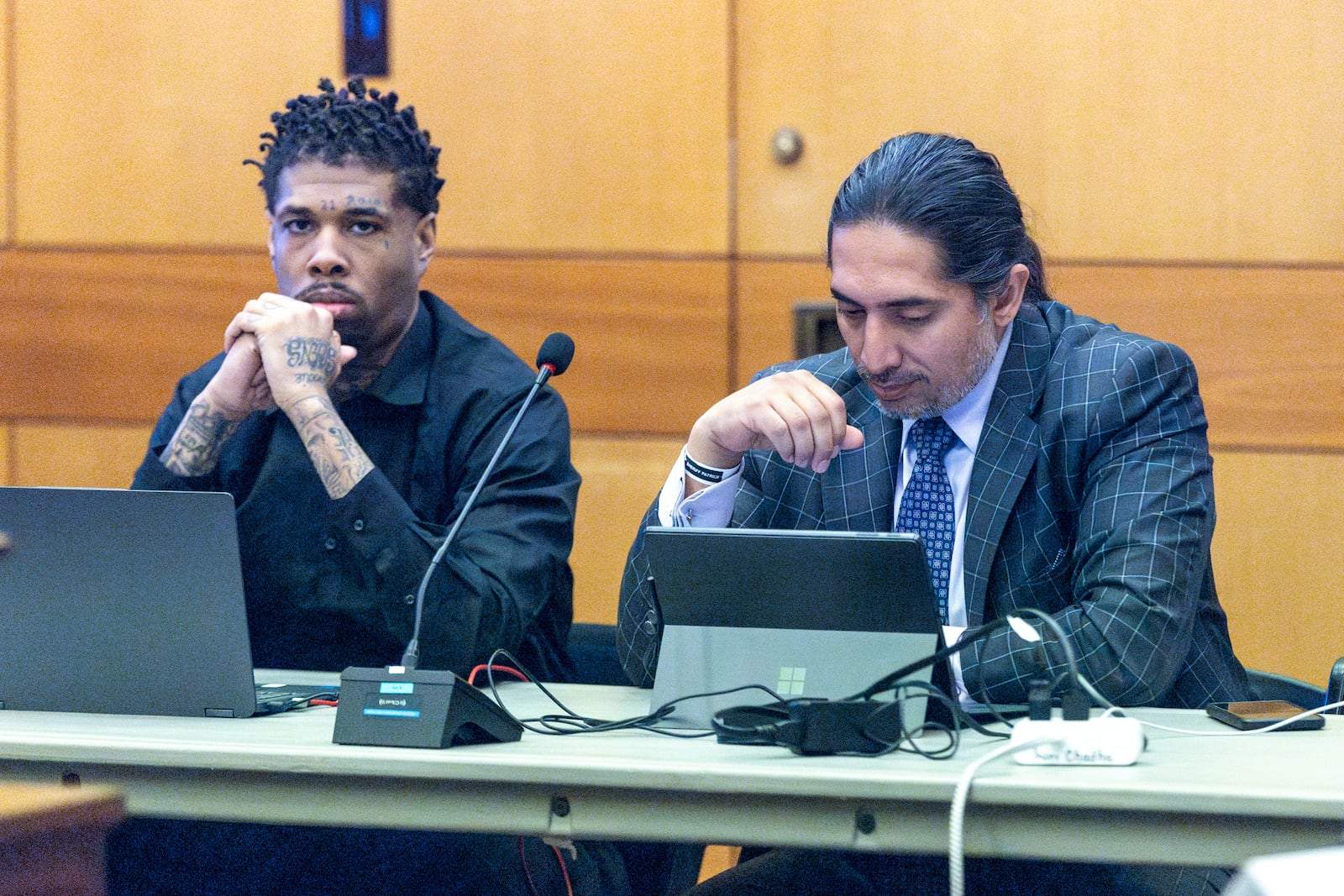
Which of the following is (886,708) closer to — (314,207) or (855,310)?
(855,310)

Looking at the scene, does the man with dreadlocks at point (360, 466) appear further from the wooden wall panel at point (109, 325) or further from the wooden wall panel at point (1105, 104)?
the wooden wall panel at point (1105, 104)

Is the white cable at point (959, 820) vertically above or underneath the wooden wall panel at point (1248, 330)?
underneath

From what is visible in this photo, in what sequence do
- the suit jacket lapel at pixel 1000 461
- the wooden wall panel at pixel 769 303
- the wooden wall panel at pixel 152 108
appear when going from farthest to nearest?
the wooden wall panel at pixel 152 108, the wooden wall panel at pixel 769 303, the suit jacket lapel at pixel 1000 461

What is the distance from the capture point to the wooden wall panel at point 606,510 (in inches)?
119

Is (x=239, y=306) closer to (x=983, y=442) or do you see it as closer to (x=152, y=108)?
(x=152, y=108)

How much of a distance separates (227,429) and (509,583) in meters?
0.50

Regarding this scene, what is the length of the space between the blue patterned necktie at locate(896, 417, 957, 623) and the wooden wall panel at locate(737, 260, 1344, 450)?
3.45 feet

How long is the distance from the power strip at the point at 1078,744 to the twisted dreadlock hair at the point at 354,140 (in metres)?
1.39

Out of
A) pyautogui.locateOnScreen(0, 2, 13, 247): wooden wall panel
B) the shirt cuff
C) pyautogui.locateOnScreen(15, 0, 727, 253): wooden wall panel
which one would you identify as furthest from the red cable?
pyautogui.locateOnScreen(0, 2, 13, 247): wooden wall panel

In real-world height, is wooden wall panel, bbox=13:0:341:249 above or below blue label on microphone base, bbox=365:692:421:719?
above

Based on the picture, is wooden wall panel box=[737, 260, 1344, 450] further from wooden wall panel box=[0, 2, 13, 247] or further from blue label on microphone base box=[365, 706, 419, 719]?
wooden wall panel box=[0, 2, 13, 247]

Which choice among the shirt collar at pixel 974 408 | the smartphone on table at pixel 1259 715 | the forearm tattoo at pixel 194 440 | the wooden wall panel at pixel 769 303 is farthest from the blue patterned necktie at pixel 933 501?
the wooden wall panel at pixel 769 303

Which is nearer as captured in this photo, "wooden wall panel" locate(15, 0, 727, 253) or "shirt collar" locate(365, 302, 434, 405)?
"shirt collar" locate(365, 302, 434, 405)

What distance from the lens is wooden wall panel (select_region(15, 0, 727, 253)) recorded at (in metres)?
2.97
